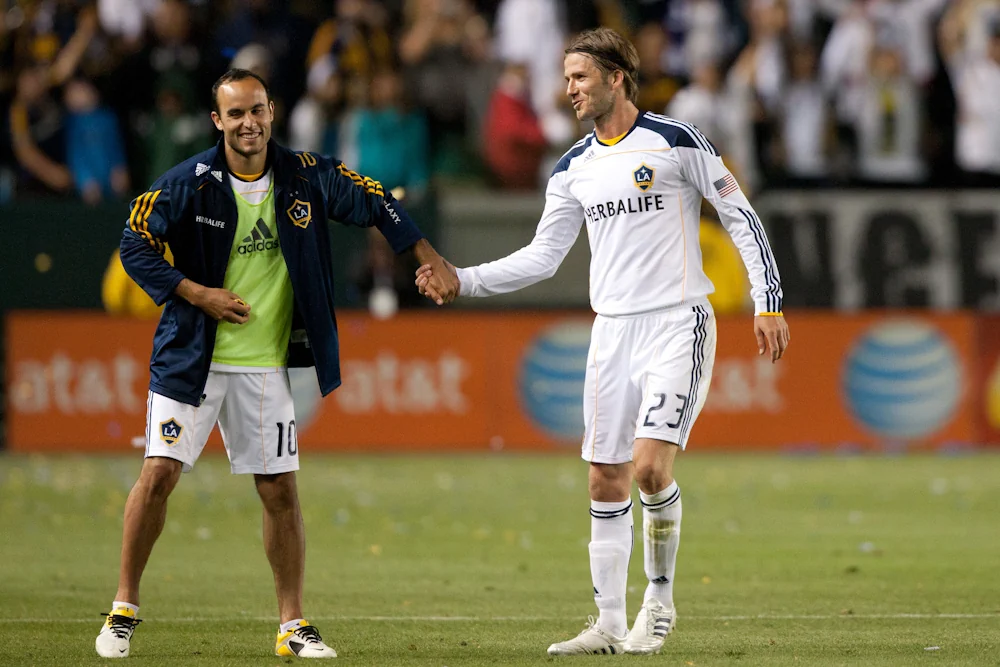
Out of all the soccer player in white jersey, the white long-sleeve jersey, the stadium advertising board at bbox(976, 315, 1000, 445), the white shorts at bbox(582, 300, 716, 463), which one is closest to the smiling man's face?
the soccer player in white jersey

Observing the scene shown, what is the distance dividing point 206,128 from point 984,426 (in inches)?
330

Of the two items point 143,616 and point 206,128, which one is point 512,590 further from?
point 206,128

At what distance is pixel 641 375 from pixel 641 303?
11.8 inches

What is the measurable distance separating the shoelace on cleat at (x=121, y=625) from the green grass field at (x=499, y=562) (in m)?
0.13

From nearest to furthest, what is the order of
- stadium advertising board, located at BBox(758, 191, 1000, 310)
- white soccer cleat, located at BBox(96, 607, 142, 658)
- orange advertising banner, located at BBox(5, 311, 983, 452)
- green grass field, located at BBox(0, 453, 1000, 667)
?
white soccer cleat, located at BBox(96, 607, 142, 658) → green grass field, located at BBox(0, 453, 1000, 667) → orange advertising banner, located at BBox(5, 311, 983, 452) → stadium advertising board, located at BBox(758, 191, 1000, 310)

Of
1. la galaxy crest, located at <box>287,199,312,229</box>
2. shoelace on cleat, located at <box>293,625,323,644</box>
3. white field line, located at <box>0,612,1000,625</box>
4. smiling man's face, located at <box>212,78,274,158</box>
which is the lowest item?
white field line, located at <box>0,612,1000,625</box>

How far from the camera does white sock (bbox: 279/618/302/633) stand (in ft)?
22.8

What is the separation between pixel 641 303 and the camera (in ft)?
23.3

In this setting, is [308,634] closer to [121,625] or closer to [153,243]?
[121,625]

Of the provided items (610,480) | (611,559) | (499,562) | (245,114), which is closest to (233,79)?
(245,114)

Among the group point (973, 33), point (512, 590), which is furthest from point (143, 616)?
point (973, 33)

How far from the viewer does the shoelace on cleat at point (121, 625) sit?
6.87 metres

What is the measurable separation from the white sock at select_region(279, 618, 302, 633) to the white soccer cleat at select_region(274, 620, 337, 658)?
0.04 feet

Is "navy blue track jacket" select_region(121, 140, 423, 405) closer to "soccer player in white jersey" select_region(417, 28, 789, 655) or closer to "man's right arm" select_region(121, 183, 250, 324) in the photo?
"man's right arm" select_region(121, 183, 250, 324)
